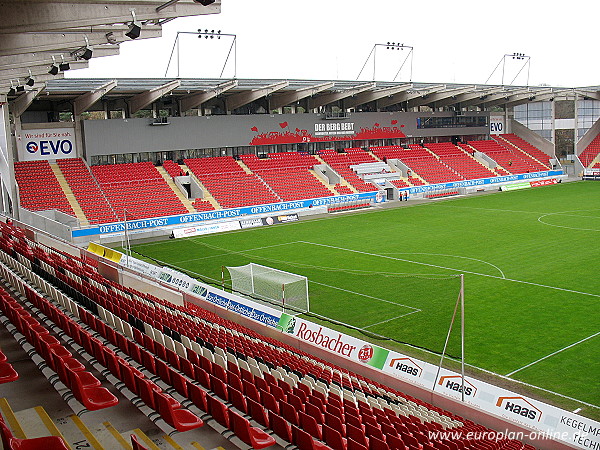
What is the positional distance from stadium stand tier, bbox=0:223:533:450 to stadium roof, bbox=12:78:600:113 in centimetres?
2433

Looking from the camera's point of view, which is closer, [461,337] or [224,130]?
[461,337]

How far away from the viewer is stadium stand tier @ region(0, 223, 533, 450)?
8.16m

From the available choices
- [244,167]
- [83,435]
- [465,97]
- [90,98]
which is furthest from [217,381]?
[465,97]

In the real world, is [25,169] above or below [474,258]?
above

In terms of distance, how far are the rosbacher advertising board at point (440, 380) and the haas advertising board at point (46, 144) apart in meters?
25.6

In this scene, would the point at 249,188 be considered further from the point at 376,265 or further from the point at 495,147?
the point at 495,147

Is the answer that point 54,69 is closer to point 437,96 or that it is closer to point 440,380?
point 440,380

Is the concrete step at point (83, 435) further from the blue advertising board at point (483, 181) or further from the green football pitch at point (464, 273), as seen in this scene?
the blue advertising board at point (483, 181)

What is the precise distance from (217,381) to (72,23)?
7.36 m

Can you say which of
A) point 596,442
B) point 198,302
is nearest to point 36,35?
point 198,302

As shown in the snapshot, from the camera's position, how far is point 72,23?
1203cm

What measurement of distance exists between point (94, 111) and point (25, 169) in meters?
6.72

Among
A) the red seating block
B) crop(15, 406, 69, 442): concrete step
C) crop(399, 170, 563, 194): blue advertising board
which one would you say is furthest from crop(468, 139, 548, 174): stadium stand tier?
crop(15, 406, 69, 442): concrete step

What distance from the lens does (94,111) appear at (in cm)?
4406
